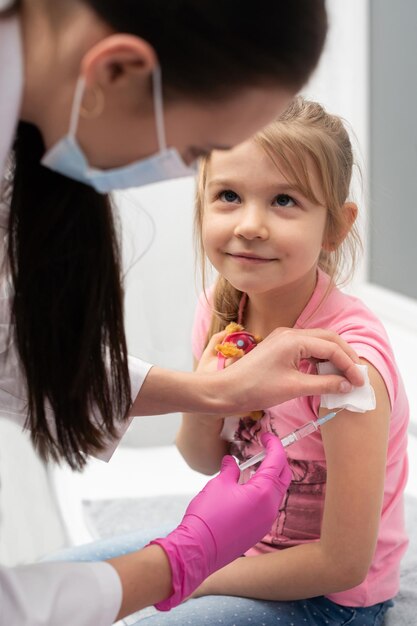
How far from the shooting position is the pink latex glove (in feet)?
3.69

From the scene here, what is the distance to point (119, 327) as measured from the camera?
1192 millimetres

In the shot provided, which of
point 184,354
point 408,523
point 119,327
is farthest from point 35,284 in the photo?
point 184,354

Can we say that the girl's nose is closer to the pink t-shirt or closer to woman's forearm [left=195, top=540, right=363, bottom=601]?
the pink t-shirt

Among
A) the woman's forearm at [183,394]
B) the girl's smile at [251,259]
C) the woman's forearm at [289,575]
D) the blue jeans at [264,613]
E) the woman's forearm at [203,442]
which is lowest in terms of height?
the blue jeans at [264,613]

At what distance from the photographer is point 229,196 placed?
138 centimetres

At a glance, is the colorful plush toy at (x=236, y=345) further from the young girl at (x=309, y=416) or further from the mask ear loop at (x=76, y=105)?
the mask ear loop at (x=76, y=105)

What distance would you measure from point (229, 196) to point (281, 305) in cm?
20

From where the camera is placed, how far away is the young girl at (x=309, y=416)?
126 centimetres

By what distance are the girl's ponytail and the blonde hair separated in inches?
11.7

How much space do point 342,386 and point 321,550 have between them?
0.81ft

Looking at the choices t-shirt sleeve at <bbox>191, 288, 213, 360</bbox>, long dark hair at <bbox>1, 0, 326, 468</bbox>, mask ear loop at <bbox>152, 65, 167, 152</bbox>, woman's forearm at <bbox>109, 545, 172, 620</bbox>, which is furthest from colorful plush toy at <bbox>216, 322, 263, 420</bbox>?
mask ear loop at <bbox>152, 65, 167, 152</bbox>

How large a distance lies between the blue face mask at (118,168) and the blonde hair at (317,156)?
0.34 metres

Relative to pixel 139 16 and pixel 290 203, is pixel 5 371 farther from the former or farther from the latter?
pixel 139 16

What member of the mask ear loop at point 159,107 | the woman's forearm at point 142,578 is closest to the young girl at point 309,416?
the woman's forearm at point 142,578
